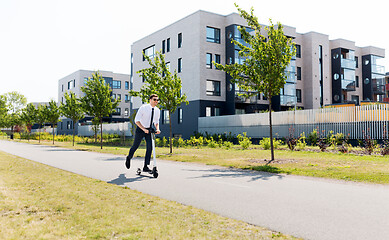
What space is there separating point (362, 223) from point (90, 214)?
373 centimetres

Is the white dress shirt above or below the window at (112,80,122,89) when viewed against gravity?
below

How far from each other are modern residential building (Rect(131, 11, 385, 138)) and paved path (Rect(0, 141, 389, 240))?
24994 millimetres

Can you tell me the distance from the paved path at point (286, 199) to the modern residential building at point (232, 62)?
25.0 metres

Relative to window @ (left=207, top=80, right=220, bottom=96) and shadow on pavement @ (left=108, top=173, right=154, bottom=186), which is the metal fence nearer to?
window @ (left=207, top=80, right=220, bottom=96)

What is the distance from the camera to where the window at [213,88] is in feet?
118

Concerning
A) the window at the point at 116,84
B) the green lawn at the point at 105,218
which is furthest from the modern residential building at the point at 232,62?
the green lawn at the point at 105,218

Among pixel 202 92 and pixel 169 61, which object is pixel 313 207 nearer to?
pixel 202 92

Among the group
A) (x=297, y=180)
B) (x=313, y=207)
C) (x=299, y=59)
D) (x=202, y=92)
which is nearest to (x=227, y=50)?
(x=202, y=92)

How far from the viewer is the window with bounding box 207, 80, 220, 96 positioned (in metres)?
35.9

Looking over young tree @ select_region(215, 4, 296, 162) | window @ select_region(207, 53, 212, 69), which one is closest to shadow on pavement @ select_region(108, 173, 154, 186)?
young tree @ select_region(215, 4, 296, 162)

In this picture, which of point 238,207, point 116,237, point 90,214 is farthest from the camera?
point 238,207

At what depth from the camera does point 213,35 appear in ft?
119

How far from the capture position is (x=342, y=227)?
4277 millimetres

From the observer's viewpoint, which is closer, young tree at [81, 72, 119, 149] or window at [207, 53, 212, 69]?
young tree at [81, 72, 119, 149]
